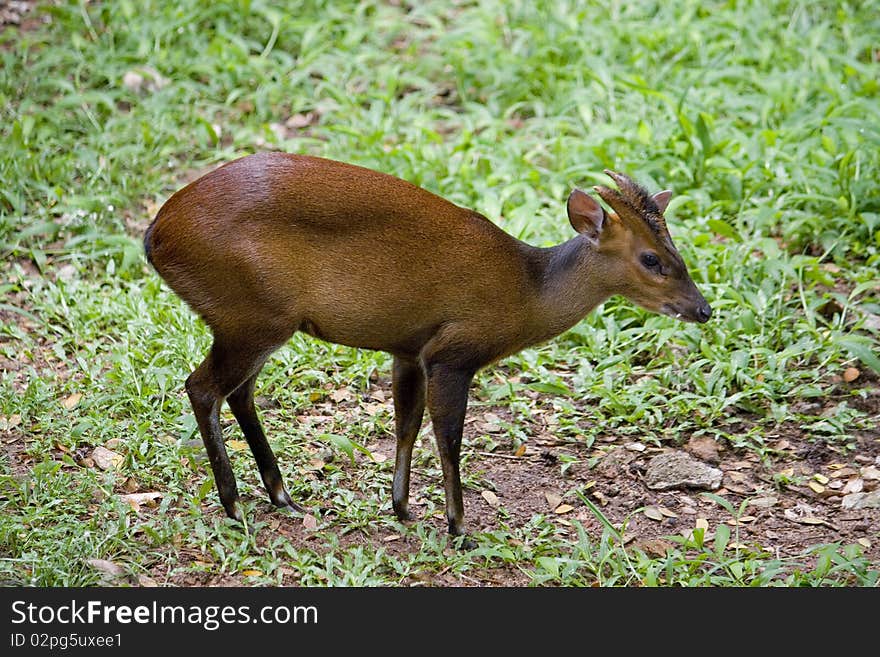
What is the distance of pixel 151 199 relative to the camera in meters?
8.33

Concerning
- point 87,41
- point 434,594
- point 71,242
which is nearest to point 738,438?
point 434,594

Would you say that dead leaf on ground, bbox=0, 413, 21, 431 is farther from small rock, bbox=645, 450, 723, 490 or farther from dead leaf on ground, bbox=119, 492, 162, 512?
small rock, bbox=645, 450, 723, 490

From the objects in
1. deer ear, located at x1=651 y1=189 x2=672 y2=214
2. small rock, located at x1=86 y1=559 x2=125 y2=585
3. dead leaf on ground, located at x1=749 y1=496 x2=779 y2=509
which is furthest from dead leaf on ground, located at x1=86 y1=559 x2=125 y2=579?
dead leaf on ground, located at x1=749 y1=496 x2=779 y2=509

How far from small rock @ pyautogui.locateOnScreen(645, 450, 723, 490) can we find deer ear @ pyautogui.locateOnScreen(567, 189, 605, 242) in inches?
53.4

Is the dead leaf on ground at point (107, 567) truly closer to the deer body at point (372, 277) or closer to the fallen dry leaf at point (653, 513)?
the deer body at point (372, 277)

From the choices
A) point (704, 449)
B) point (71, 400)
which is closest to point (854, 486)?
point (704, 449)

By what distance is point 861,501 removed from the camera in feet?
19.2

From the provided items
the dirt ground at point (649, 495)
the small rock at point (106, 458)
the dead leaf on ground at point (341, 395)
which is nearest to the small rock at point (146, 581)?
the dirt ground at point (649, 495)

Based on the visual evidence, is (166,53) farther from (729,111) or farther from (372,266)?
(372,266)

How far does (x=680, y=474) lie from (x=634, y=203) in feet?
4.87

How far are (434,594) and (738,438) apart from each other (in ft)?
7.04

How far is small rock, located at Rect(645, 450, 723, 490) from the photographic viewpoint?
6.03 meters

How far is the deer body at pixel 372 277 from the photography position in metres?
5.08

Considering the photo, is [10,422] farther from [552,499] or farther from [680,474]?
[680,474]
